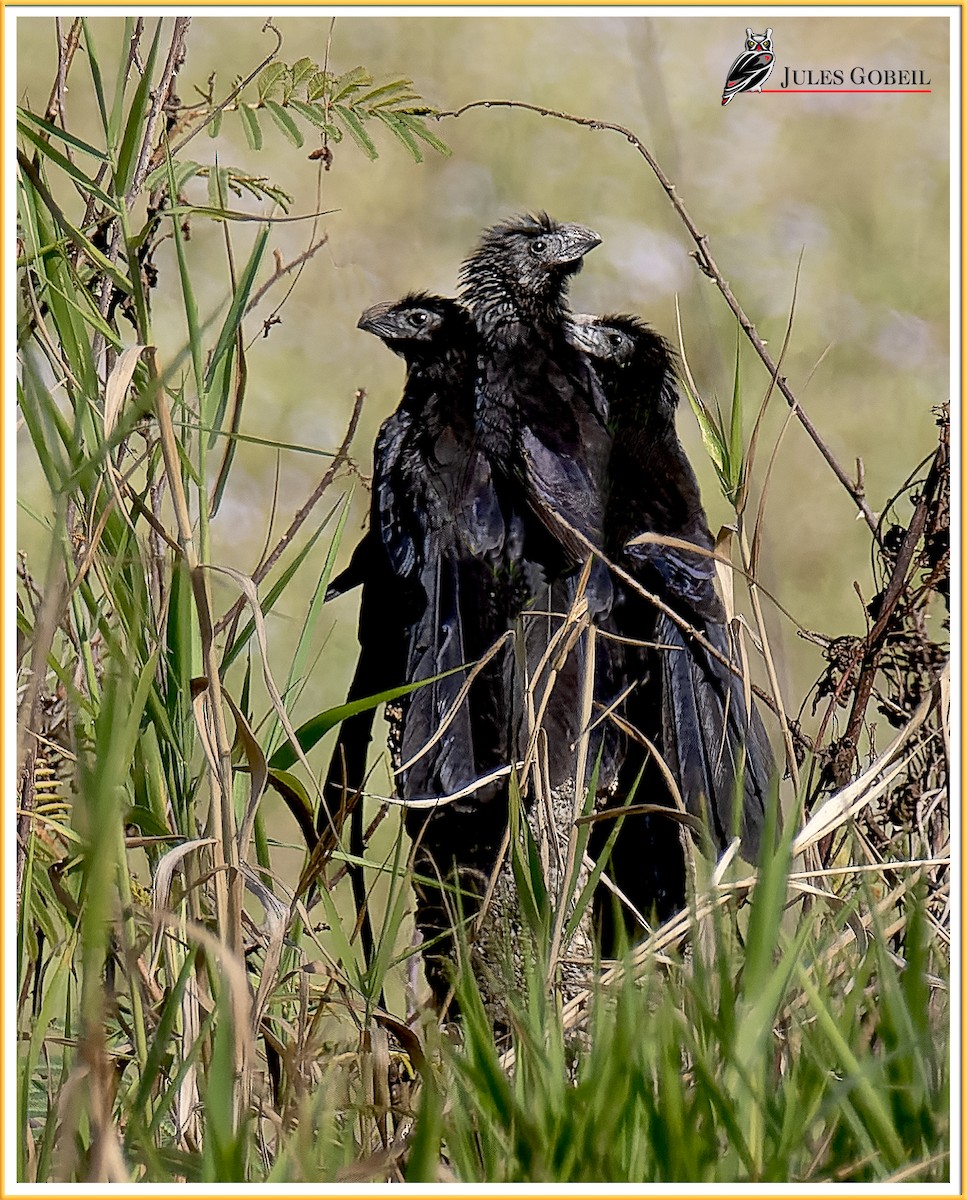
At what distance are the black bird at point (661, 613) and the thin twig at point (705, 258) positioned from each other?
171 millimetres

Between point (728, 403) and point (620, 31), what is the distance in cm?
37

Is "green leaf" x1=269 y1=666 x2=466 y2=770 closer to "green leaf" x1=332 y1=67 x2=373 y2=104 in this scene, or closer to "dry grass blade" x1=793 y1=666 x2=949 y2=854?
"dry grass blade" x1=793 y1=666 x2=949 y2=854

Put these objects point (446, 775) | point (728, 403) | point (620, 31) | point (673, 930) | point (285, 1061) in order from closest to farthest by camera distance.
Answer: point (285, 1061) < point (673, 930) < point (620, 31) < point (728, 403) < point (446, 775)

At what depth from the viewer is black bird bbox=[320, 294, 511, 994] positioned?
1328 mm

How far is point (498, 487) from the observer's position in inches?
54.2

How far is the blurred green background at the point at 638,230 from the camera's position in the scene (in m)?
1.08

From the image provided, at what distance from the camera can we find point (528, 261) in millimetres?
1324

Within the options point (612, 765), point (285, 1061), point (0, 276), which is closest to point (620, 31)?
point (0, 276)

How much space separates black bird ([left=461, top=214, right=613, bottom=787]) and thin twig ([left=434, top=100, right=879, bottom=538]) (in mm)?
166

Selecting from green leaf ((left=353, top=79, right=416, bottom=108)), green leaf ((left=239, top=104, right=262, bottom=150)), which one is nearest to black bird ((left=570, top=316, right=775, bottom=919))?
green leaf ((left=353, top=79, right=416, bottom=108))

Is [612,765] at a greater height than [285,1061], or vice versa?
[612,765]

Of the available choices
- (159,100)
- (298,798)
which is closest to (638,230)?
(159,100)

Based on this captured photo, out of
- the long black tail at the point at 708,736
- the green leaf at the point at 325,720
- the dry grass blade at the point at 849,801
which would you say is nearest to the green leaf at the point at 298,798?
the green leaf at the point at 325,720

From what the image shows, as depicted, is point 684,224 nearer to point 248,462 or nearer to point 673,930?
point 248,462
